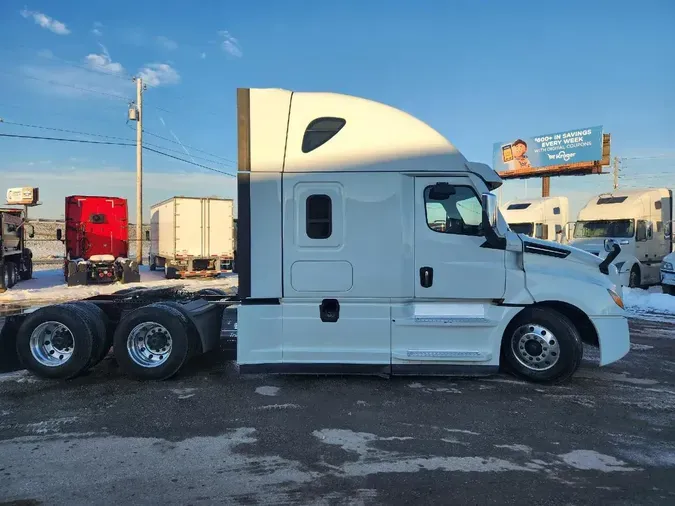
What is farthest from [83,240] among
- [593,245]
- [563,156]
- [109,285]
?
[563,156]

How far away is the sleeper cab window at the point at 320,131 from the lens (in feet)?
18.1

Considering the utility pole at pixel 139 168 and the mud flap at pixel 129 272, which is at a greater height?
the utility pole at pixel 139 168

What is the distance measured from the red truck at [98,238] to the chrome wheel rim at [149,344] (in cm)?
1296

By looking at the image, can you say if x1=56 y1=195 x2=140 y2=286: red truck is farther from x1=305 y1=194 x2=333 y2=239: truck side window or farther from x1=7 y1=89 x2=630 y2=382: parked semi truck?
x1=305 y1=194 x2=333 y2=239: truck side window

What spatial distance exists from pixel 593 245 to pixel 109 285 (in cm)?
→ 1738

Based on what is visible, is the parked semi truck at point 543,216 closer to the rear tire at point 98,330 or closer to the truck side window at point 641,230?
the truck side window at point 641,230

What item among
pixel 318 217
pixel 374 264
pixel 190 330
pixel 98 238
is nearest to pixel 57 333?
pixel 190 330

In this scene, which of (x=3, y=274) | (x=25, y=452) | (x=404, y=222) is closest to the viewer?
(x=25, y=452)

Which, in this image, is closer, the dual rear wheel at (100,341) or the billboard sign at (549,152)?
the dual rear wheel at (100,341)

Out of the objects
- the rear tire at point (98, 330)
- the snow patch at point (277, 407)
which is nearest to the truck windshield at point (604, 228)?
the snow patch at point (277, 407)

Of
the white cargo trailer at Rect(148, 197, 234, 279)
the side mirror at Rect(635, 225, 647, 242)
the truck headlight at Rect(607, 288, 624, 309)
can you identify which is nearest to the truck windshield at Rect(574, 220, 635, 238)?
the side mirror at Rect(635, 225, 647, 242)

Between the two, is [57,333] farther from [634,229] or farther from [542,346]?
[634,229]

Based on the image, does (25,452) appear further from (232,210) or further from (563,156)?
(563,156)

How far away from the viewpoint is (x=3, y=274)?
15.5m
